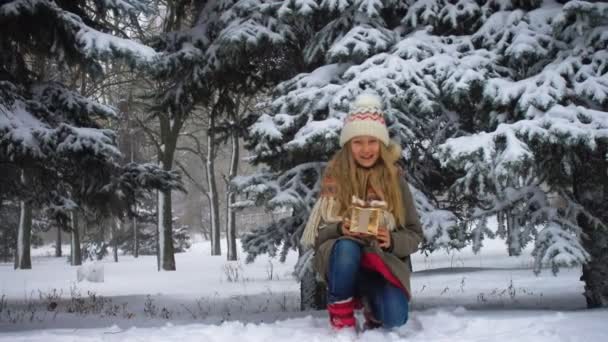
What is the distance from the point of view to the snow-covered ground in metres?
3.29

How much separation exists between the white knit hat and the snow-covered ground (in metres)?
1.25

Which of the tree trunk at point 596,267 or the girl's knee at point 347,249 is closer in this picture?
the girl's knee at point 347,249

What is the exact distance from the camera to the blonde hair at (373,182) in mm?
3498

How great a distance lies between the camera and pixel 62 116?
20.0ft

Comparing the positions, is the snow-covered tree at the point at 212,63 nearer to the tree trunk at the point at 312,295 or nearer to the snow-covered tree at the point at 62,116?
the snow-covered tree at the point at 62,116

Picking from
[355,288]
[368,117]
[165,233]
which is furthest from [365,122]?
[165,233]

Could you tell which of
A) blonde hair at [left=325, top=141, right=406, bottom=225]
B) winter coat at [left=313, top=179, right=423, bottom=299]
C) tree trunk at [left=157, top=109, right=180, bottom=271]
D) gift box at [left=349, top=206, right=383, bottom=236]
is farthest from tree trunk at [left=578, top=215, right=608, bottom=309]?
tree trunk at [left=157, top=109, right=180, bottom=271]

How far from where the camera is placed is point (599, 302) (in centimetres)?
521

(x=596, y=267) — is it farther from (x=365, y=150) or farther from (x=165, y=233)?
(x=165, y=233)

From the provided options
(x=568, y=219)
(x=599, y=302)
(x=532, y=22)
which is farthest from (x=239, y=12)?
(x=599, y=302)

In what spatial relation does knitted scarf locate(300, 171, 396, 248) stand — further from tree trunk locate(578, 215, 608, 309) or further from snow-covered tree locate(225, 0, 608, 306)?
tree trunk locate(578, 215, 608, 309)

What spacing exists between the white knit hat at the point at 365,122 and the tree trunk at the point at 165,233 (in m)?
11.3

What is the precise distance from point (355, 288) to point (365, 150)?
0.90 metres

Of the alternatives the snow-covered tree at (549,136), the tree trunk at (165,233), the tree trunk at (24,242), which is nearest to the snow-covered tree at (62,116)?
the snow-covered tree at (549,136)
